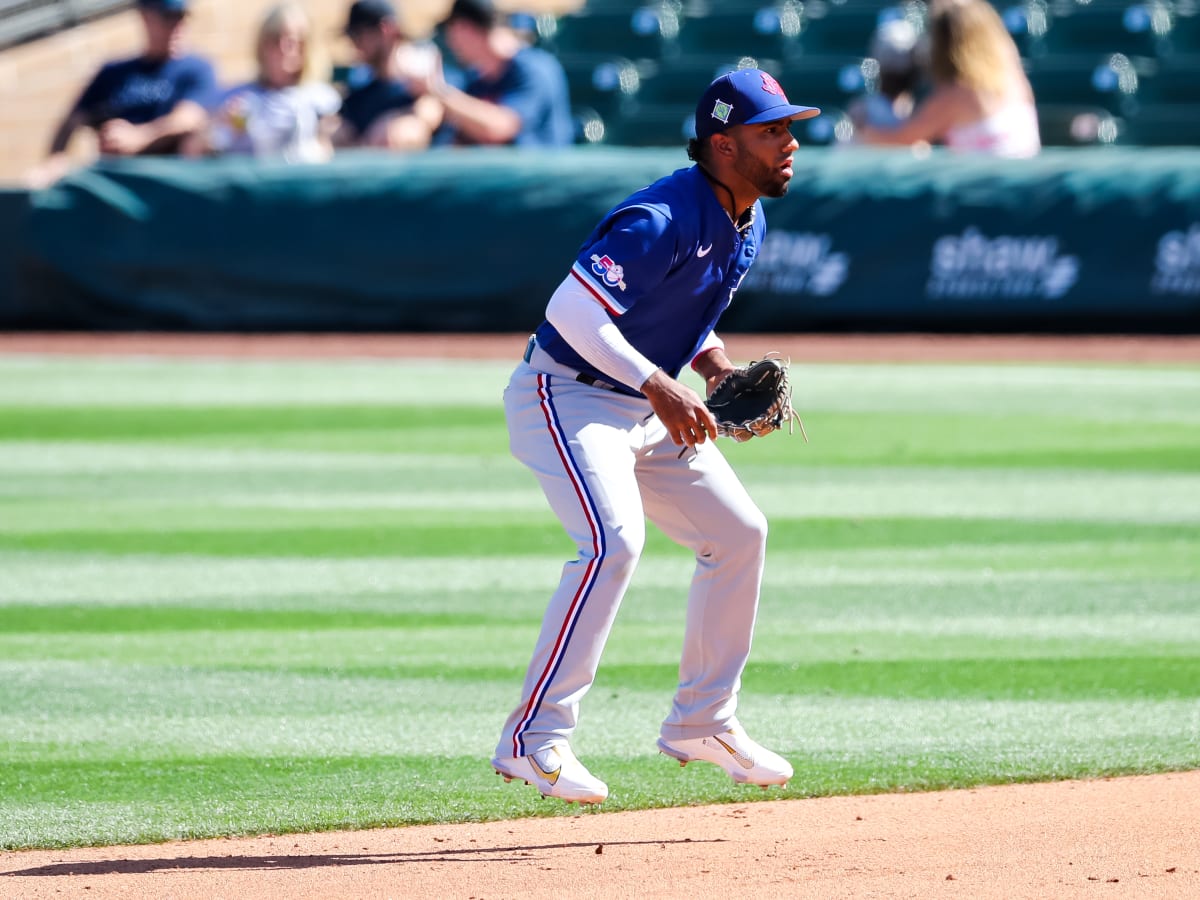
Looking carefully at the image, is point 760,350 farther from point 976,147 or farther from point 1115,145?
point 1115,145

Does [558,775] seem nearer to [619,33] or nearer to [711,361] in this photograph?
[711,361]

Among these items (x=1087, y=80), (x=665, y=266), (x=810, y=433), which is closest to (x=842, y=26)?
(x=1087, y=80)

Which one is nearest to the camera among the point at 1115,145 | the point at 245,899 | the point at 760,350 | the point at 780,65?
the point at 245,899

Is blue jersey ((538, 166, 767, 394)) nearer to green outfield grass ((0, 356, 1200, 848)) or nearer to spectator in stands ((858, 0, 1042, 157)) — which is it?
green outfield grass ((0, 356, 1200, 848))

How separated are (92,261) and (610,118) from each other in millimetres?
6477

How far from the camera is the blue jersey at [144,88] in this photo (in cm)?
1457

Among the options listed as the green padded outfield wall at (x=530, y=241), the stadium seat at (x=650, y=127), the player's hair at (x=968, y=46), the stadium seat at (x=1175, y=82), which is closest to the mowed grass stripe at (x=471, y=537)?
the player's hair at (x=968, y=46)

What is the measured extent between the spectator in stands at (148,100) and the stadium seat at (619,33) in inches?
223

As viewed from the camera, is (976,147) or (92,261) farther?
(92,261)

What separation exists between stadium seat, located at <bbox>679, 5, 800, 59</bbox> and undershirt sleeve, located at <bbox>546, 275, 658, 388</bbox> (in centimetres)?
1500

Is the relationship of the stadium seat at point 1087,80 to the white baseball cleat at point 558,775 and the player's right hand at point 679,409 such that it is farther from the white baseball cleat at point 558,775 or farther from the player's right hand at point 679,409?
the white baseball cleat at point 558,775

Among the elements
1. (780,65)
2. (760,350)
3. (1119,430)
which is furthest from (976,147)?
(780,65)

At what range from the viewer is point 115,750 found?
4.86 meters

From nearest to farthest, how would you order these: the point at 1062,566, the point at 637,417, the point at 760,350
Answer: the point at 637,417, the point at 1062,566, the point at 760,350
